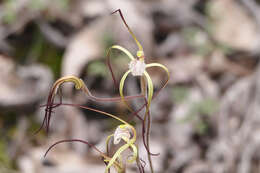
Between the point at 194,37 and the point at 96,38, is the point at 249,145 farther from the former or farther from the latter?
the point at 96,38

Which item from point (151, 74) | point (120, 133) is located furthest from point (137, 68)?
point (151, 74)

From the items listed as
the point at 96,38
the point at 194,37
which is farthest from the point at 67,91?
the point at 194,37

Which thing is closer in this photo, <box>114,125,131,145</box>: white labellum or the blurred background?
<box>114,125,131,145</box>: white labellum

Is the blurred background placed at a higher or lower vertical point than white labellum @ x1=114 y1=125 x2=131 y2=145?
higher

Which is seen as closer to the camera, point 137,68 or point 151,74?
point 137,68

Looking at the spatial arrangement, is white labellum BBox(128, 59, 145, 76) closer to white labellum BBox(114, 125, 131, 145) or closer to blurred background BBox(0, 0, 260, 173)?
white labellum BBox(114, 125, 131, 145)

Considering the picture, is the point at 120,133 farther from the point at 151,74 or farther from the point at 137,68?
the point at 151,74

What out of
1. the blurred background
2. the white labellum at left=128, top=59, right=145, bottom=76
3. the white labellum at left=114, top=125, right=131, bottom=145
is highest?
the blurred background

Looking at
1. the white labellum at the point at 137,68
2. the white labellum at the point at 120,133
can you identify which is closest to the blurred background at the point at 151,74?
the white labellum at the point at 120,133

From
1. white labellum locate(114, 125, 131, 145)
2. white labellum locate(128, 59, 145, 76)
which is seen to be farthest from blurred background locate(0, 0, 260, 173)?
white labellum locate(128, 59, 145, 76)
